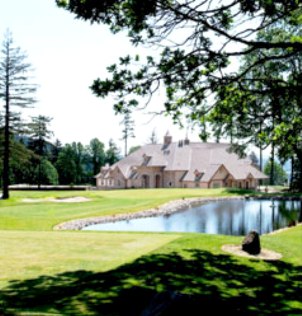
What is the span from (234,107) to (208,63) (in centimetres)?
215

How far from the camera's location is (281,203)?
46188 mm

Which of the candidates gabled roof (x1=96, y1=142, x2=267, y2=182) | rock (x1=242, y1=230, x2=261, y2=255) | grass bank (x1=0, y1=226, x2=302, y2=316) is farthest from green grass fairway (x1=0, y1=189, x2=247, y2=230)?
gabled roof (x1=96, y1=142, x2=267, y2=182)

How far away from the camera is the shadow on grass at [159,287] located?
24.3ft

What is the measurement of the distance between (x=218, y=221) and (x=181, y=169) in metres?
35.6

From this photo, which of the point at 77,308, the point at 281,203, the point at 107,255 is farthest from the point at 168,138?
the point at 77,308

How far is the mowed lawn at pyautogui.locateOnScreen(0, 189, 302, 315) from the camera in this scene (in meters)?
7.17

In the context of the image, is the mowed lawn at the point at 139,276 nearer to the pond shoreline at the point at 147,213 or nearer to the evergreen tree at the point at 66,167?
the pond shoreline at the point at 147,213

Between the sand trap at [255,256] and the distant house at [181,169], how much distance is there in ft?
168

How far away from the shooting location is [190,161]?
6788cm

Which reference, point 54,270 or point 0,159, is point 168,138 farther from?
point 54,270

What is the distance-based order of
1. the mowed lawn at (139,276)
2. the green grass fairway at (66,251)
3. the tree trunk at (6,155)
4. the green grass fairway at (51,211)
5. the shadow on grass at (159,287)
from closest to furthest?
the mowed lawn at (139,276), the shadow on grass at (159,287), the green grass fairway at (66,251), the green grass fairway at (51,211), the tree trunk at (6,155)

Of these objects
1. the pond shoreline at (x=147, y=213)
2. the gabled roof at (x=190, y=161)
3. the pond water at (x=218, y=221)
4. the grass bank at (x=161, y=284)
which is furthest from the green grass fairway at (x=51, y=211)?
the gabled roof at (x=190, y=161)

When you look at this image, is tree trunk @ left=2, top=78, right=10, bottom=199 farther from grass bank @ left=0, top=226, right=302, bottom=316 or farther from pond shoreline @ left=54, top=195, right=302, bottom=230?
grass bank @ left=0, top=226, right=302, bottom=316

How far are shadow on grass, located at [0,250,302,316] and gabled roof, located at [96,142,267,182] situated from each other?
5380cm
